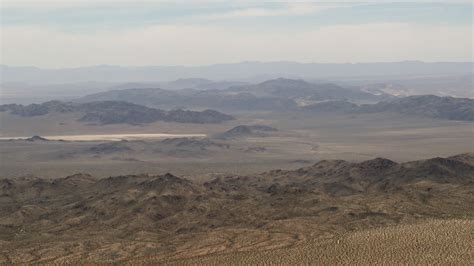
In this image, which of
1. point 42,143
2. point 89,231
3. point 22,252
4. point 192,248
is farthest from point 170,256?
point 42,143

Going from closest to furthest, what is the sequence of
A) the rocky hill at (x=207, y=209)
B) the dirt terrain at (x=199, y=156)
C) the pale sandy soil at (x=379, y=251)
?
1. the pale sandy soil at (x=379, y=251)
2. the rocky hill at (x=207, y=209)
3. the dirt terrain at (x=199, y=156)

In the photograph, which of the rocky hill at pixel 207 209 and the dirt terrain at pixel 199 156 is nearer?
the rocky hill at pixel 207 209

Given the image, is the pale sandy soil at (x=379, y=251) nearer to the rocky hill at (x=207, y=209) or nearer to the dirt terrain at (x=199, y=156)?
the rocky hill at (x=207, y=209)

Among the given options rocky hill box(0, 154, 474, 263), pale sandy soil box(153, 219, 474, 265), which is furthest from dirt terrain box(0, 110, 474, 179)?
pale sandy soil box(153, 219, 474, 265)

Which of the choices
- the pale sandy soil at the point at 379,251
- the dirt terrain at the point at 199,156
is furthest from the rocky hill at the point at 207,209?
the dirt terrain at the point at 199,156

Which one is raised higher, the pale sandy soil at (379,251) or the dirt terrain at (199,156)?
the pale sandy soil at (379,251)

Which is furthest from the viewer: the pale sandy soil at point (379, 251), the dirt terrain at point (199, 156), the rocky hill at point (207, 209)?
the dirt terrain at point (199, 156)

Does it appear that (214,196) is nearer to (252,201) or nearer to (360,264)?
(252,201)
